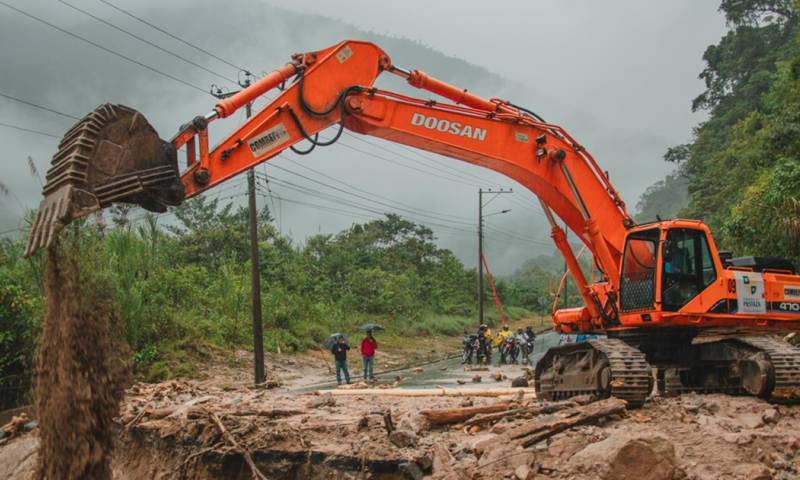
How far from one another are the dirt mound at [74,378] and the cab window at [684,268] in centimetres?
657

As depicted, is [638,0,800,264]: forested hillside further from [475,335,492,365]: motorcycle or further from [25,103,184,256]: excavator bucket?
[25,103,184,256]: excavator bucket

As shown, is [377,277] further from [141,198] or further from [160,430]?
[141,198]

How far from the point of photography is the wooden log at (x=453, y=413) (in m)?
8.69

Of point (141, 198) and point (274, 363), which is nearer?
point (141, 198)

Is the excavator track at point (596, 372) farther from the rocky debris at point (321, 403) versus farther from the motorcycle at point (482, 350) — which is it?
the motorcycle at point (482, 350)

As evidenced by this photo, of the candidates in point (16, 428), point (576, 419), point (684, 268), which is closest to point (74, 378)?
point (576, 419)

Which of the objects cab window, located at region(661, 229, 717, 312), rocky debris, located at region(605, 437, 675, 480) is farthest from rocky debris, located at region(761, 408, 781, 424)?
rocky debris, located at region(605, 437, 675, 480)

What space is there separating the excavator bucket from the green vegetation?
49 cm

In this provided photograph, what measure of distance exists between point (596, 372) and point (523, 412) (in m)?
1.18

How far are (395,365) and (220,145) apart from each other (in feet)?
68.4

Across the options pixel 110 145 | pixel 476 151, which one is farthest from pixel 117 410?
pixel 476 151

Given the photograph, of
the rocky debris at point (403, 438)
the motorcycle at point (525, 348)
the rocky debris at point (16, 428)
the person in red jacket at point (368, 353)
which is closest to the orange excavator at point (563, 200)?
the rocky debris at point (403, 438)

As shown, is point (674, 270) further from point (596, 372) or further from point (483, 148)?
point (483, 148)

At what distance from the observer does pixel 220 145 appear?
8078 millimetres
